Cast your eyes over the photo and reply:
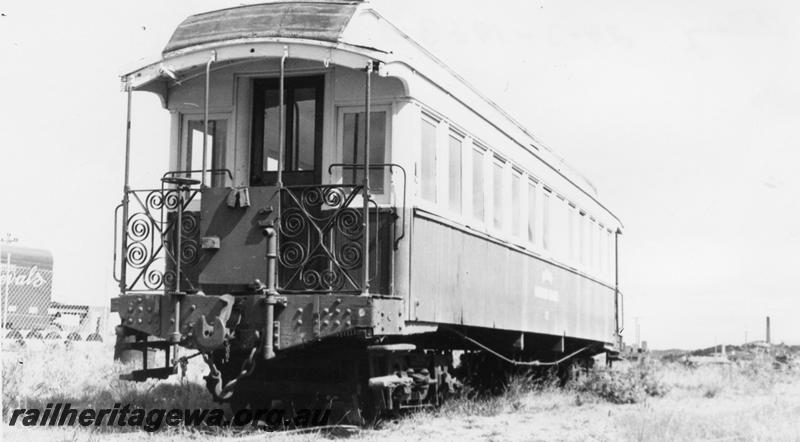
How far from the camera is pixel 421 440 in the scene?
8789 mm

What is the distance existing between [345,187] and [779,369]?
1751 cm

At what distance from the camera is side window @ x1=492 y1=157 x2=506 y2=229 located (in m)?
11.8

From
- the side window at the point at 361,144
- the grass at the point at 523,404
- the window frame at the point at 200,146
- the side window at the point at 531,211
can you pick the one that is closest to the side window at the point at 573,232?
the grass at the point at 523,404

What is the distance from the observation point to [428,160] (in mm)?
9836

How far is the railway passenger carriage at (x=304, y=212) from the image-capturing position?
8.81 metres

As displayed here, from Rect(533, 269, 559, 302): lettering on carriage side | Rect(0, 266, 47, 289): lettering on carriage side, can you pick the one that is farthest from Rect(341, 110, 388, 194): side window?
Rect(0, 266, 47, 289): lettering on carriage side

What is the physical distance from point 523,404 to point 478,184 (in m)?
3.34

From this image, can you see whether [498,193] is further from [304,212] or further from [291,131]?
[304,212]

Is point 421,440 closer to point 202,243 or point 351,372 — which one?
point 351,372

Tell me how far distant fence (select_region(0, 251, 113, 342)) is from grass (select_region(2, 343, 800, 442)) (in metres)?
5.39

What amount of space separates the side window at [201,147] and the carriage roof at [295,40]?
47 cm

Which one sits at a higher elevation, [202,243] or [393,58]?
[393,58]

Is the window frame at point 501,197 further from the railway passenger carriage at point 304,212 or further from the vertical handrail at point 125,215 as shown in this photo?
the vertical handrail at point 125,215

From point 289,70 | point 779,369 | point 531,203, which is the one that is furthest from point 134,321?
point 779,369
